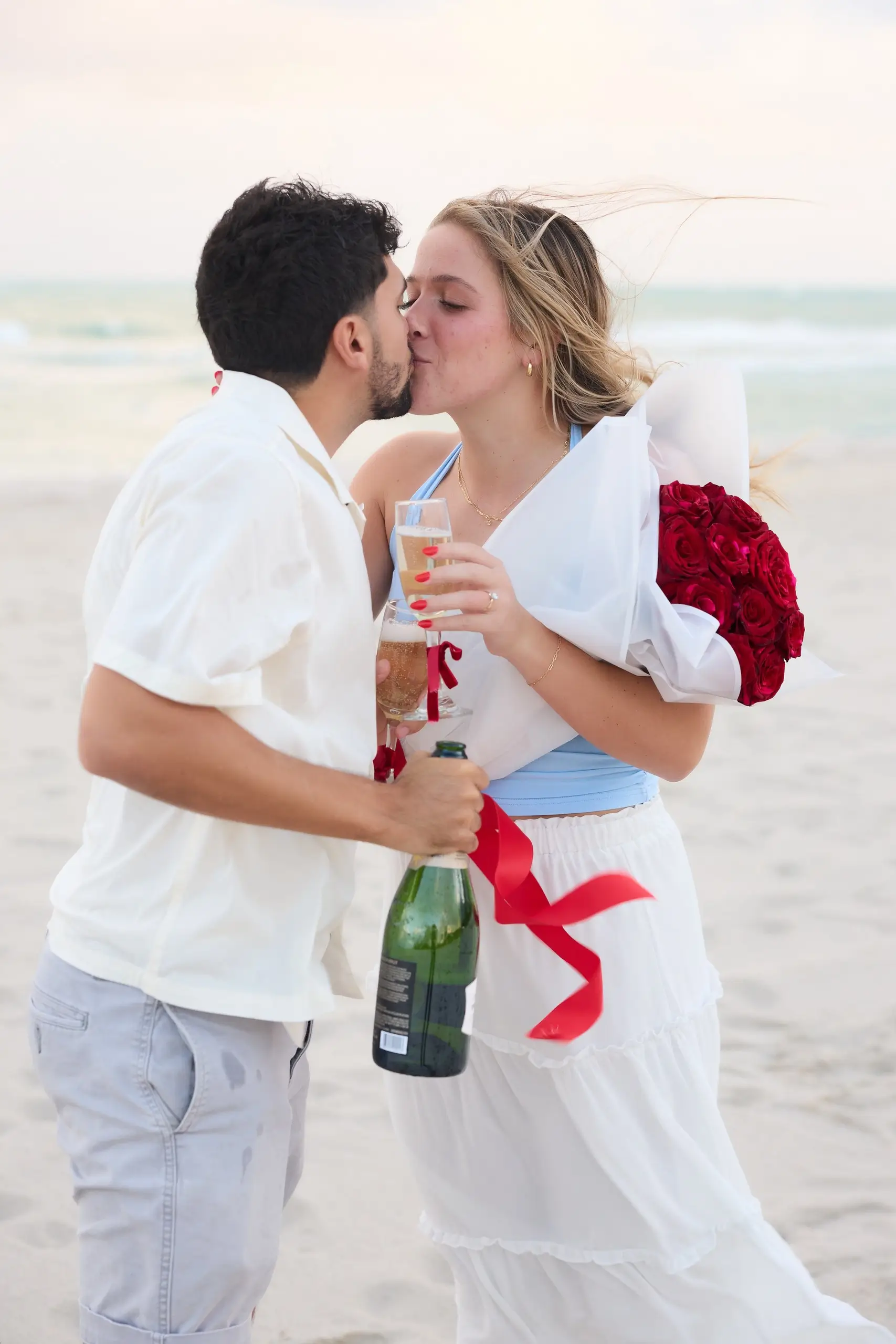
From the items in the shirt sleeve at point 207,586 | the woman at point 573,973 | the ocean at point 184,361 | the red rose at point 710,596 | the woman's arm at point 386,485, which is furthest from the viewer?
the ocean at point 184,361

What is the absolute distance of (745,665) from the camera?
2.53 meters

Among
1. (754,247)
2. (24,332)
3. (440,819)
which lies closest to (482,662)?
(440,819)

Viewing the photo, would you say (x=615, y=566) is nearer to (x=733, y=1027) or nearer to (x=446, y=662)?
(x=446, y=662)

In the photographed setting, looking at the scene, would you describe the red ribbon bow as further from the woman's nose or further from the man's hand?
the woman's nose

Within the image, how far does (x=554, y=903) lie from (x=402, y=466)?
1.32 metres

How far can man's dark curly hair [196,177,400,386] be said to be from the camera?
2.18m

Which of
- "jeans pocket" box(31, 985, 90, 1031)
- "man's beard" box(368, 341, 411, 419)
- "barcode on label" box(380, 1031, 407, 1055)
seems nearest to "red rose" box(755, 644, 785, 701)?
"man's beard" box(368, 341, 411, 419)

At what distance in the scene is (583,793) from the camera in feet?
9.34

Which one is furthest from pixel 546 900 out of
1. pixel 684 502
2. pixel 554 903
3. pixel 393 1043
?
pixel 684 502

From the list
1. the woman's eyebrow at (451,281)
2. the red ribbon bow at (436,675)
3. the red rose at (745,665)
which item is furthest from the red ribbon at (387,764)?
the woman's eyebrow at (451,281)

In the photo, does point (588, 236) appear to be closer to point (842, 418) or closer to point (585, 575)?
point (585, 575)

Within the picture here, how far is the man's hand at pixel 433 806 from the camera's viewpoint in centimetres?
213

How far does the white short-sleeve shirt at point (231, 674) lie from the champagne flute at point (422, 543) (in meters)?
0.10

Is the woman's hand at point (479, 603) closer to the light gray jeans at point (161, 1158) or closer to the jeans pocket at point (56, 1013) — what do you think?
the light gray jeans at point (161, 1158)
